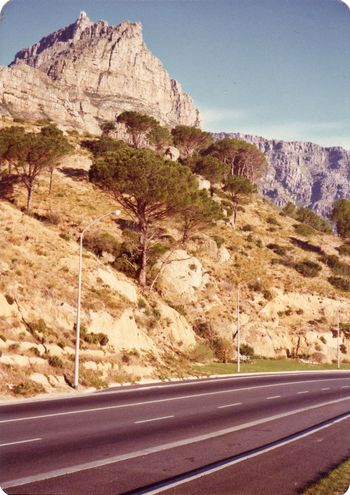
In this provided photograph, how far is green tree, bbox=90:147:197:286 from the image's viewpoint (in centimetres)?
4709

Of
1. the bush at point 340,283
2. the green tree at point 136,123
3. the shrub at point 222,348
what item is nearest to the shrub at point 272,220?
the bush at point 340,283

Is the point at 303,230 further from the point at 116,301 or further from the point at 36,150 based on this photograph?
the point at 116,301

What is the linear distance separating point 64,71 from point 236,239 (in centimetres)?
14718

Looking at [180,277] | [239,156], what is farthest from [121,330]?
[239,156]

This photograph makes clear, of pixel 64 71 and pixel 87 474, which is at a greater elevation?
pixel 64 71

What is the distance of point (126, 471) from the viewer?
900cm

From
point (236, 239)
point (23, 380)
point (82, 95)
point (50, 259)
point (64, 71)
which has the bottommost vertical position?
point (23, 380)

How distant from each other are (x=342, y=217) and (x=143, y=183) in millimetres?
53651

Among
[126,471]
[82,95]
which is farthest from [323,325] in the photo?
[82,95]

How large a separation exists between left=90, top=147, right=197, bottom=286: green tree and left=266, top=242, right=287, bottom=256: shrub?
30.1 m

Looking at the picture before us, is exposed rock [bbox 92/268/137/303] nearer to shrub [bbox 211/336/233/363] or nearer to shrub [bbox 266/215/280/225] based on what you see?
shrub [bbox 211/336/233/363]

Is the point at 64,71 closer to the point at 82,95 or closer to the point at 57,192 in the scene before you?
the point at 82,95

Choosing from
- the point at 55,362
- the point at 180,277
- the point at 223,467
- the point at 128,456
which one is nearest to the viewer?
the point at 223,467

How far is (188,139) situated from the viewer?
95250 mm
